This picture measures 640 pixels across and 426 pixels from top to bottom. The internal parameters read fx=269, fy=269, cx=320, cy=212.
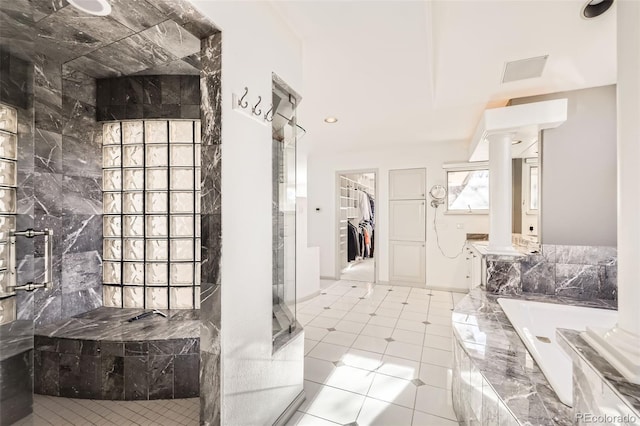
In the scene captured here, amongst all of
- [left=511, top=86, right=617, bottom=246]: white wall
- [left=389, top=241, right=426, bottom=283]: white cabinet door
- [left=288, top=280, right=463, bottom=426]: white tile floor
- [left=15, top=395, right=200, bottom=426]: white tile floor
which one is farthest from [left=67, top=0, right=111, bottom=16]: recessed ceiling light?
[left=389, top=241, right=426, bottom=283]: white cabinet door

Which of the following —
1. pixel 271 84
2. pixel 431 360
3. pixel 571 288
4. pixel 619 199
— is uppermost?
pixel 271 84

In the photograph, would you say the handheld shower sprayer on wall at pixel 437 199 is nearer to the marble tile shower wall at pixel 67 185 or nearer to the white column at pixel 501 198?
the white column at pixel 501 198

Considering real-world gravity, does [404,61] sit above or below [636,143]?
above

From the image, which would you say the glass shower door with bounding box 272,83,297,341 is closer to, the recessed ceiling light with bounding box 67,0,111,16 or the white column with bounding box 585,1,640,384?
the recessed ceiling light with bounding box 67,0,111,16

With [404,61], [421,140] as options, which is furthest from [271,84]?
[421,140]

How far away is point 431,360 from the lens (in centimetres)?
248

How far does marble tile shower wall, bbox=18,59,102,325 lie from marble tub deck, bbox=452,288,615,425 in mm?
2919

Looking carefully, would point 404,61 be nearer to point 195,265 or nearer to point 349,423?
point 195,265

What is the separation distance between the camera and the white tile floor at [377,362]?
71.7 inches

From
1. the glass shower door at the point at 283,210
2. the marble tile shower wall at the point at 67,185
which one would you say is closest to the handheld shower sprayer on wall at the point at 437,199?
the glass shower door at the point at 283,210

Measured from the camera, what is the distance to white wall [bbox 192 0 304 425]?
1255 millimetres

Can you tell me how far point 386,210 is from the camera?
17.0 ft

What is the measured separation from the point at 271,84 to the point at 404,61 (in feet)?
3.69

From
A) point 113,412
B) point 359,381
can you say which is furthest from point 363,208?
point 113,412
